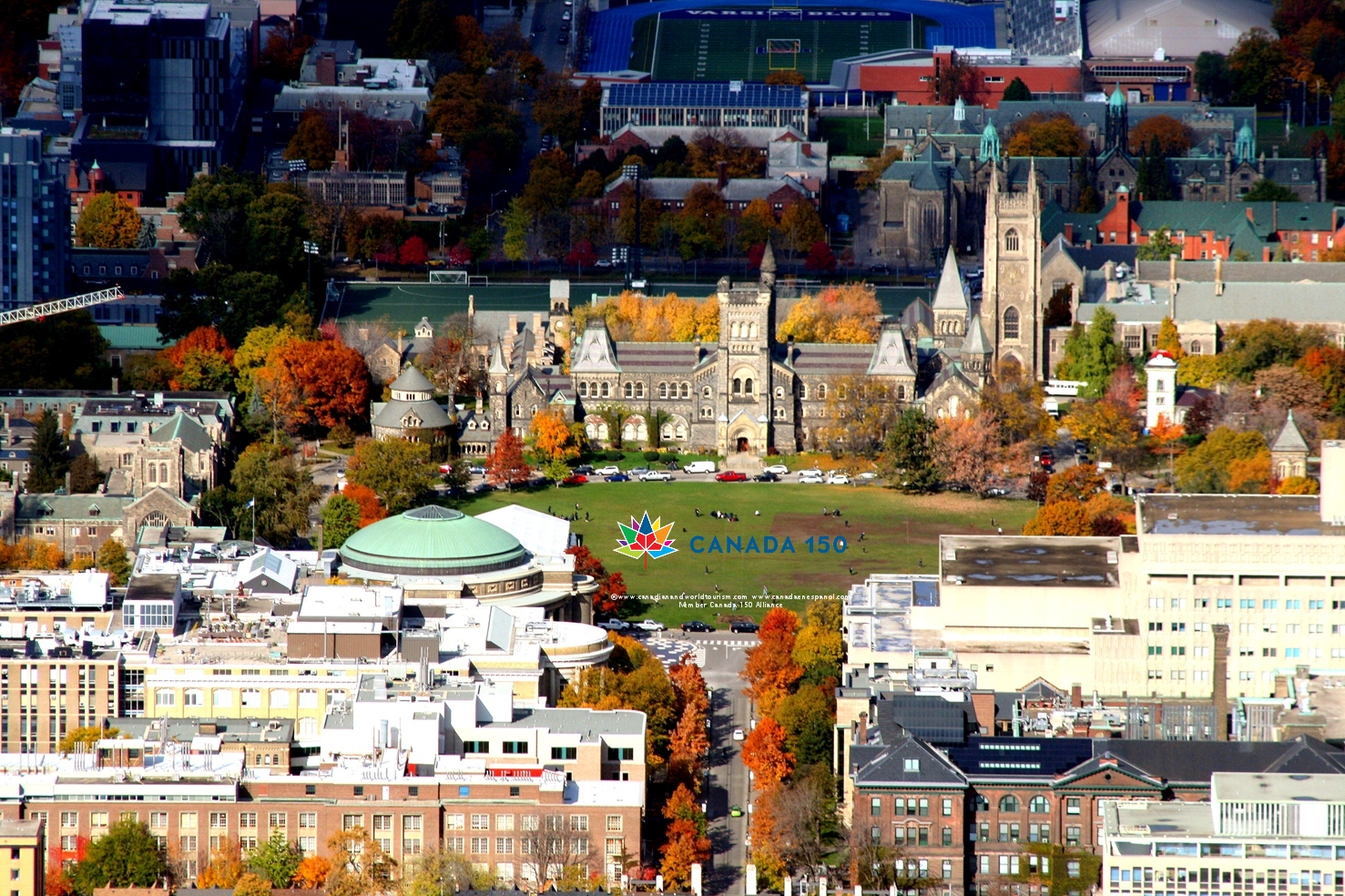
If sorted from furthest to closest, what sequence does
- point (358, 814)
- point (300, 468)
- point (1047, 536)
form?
point (300, 468) < point (1047, 536) < point (358, 814)

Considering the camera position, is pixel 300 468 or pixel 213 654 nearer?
pixel 213 654

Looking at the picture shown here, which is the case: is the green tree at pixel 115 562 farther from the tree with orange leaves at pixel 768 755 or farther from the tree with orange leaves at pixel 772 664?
the tree with orange leaves at pixel 768 755

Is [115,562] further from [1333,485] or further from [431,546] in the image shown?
[1333,485]

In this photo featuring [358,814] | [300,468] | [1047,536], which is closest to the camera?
[358,814]

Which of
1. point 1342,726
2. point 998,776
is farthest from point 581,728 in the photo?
point 1342,726

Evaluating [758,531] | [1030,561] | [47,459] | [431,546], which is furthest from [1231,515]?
[47,459]

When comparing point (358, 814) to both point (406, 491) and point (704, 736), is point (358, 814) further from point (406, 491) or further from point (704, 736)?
point (406, 491)

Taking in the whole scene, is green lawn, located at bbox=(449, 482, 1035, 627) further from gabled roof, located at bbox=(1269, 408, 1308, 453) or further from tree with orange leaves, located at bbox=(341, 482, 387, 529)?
gabled roof, located at bbox=(1269, 408, 1308, 453)
